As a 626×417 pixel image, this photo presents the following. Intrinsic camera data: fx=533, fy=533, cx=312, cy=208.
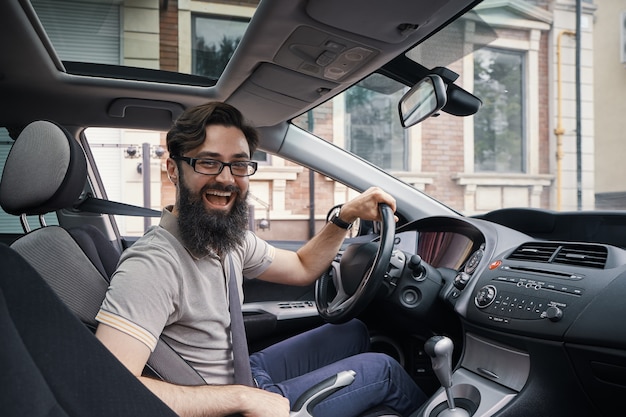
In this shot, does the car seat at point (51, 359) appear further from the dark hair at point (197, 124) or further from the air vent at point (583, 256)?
the air vent at point (583, 256)

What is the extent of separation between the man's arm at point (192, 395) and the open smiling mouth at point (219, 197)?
0.53 meters

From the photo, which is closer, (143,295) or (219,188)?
(143,295)

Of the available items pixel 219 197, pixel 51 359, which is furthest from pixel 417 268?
pixel 51 359

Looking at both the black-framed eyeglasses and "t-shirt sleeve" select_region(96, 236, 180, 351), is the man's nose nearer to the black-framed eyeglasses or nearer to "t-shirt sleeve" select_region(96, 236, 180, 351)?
the black-framed eyeglasses

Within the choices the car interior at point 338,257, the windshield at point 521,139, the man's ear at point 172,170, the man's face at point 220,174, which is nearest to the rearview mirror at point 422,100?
the car interior at point 338,257

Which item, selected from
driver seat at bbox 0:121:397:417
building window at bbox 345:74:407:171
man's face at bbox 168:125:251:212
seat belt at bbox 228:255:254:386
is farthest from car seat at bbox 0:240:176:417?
building window at bbox 345:74:407:171

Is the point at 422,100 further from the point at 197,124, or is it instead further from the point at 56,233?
the point at 56,233

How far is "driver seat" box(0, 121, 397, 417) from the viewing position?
51.5 inches

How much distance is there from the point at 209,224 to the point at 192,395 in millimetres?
477

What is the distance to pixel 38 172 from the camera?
1.36 metres

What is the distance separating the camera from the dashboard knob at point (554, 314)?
138 cm

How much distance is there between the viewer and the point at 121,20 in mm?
2223

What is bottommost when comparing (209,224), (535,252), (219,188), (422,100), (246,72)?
(535,252)

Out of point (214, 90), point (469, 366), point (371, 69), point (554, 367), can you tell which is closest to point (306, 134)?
point (214, 90)
